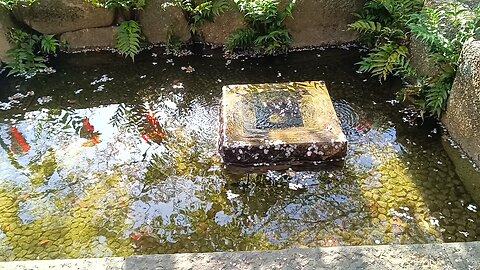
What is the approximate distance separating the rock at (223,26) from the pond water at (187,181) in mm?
929

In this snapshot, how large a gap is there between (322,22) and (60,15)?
3.54 meters

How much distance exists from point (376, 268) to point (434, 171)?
1.91 meters

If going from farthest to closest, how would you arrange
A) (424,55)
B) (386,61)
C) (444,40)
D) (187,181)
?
(386,61) → (424,55) → (444,40) → (187,181)

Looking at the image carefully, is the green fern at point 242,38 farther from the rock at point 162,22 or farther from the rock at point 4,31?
the rock at point 4,31

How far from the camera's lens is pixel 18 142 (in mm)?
4969

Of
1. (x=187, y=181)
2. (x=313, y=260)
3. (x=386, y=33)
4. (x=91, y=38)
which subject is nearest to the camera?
(x=313, y=260)

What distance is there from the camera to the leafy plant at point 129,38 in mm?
6410

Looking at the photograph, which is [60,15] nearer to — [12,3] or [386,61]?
[12,3]

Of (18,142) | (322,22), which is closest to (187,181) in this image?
(18,142)

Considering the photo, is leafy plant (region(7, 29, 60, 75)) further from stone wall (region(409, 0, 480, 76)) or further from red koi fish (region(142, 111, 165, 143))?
stone wall (region(409, 0, 480, 76))

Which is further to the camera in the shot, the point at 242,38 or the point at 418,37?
the point at 242,38

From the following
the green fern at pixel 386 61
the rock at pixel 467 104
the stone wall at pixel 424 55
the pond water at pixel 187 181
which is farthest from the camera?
the green fern at pixel 386 61

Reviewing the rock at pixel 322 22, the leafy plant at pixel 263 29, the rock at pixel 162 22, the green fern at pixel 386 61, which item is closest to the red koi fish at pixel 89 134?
the rock at pixel 162 22

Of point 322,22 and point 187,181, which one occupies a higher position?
point 322,22
